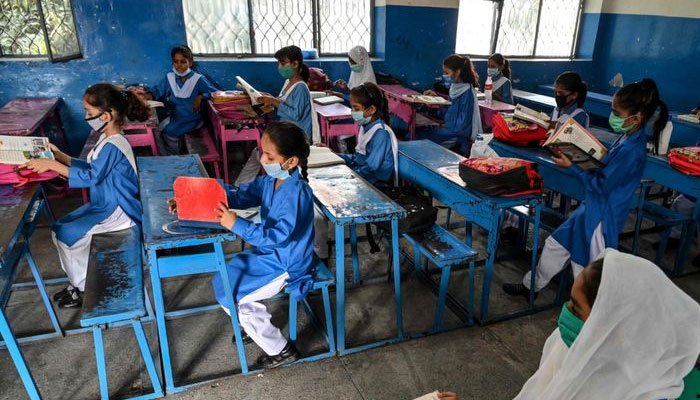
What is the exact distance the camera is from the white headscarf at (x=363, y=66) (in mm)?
5238

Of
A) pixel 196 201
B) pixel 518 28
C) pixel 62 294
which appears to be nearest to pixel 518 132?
pixel 196 201

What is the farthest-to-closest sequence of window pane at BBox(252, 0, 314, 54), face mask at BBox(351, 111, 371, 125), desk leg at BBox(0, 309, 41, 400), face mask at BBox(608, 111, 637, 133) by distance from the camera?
1. window pane at BBox(252, 0, 314, 54)
2. face mask at BBox(351, 111, 371, 125)
3. face mask at BBox(608, 111, 637, 133)
4. desk leg at BBox(0, 309, 41, 400)

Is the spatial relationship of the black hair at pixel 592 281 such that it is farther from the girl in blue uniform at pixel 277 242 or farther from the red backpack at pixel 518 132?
the red backpack at pixel 518 132

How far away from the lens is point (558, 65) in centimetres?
750

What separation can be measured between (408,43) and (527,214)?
12.8ft

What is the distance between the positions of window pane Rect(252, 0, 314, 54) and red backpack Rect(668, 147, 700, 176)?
4.35m

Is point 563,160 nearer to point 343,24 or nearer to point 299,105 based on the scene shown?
point 299,105

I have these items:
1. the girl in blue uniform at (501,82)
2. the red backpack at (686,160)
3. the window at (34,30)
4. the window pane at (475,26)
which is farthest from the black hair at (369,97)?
the window pane at (475,26)

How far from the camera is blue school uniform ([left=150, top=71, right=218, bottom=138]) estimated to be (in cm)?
500

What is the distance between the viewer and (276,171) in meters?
2.13

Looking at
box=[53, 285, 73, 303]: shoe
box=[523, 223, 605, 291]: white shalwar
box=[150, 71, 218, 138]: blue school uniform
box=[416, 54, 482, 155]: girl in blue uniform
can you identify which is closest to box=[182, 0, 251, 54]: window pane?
box=[150, 71, 218, 138]: blue school uniform

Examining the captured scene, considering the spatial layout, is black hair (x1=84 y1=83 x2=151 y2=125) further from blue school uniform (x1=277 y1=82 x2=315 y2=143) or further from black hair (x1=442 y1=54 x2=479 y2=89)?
black hair (x1=442 y1=54 x2=479 y2=89)

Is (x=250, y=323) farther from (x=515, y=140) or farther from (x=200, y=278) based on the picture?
(x=515, y=140)

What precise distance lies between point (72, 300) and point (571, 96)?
3569mm
